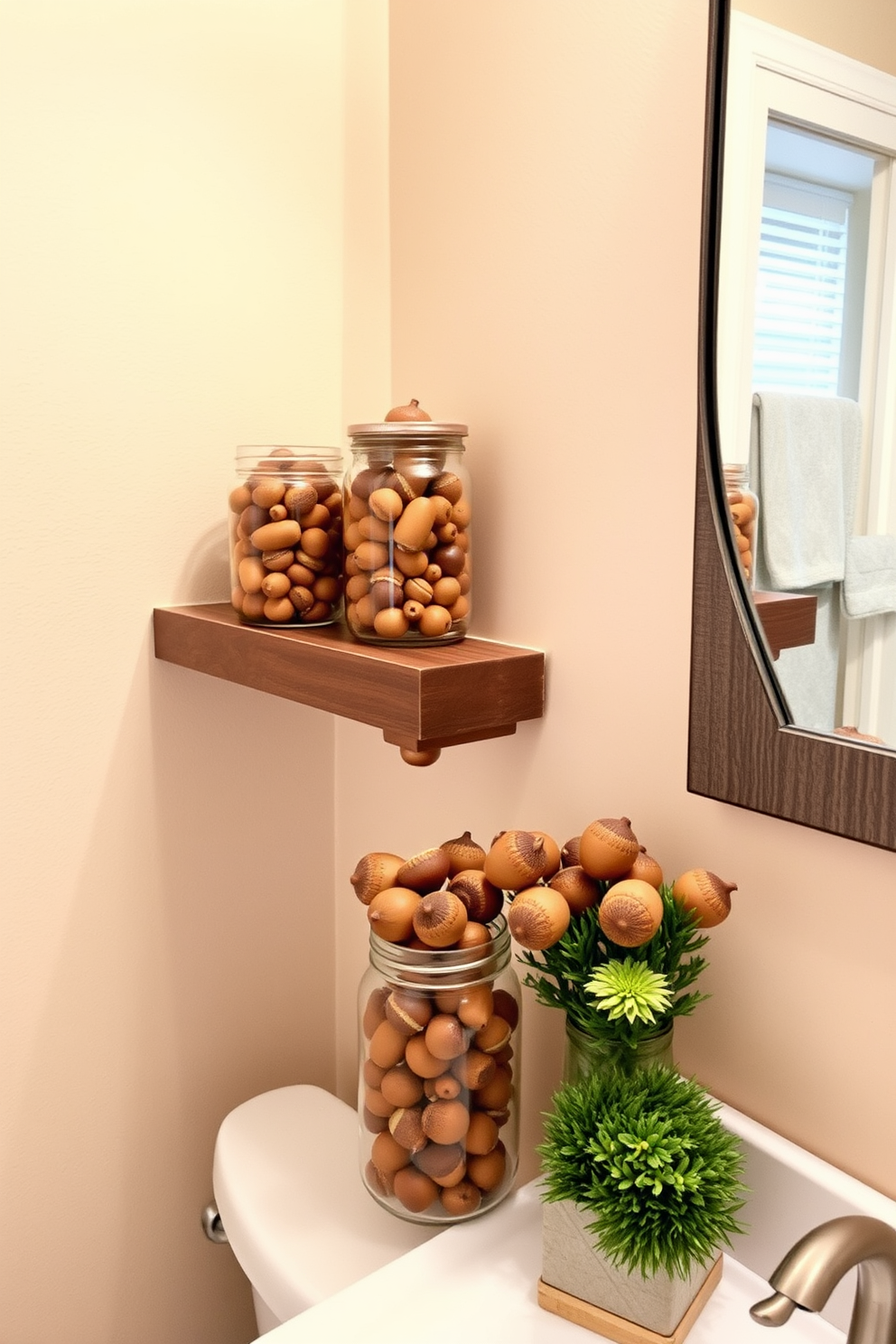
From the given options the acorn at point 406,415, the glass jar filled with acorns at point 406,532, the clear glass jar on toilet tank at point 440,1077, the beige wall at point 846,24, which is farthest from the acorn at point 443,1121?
the beige wall at point 846,24

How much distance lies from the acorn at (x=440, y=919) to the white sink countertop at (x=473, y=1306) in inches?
9.3

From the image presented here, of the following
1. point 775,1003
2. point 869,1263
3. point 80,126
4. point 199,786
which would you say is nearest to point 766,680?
point 775,1003

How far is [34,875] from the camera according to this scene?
1038 millimetres

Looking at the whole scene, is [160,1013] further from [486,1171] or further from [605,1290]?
[605,1290]

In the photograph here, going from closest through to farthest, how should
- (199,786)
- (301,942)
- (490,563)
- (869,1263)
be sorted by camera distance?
(869,1263), (490,563), (199,786), (301,942)

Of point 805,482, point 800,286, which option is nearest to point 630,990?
point 805,482

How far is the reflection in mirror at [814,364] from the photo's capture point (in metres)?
0.64

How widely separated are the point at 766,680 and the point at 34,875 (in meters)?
0.73

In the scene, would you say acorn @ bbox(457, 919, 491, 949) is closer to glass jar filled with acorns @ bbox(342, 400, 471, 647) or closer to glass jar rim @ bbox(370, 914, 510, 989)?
glass jar rim @ bbox(370, 914, 510, 989)

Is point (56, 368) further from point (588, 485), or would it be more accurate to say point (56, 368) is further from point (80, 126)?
point (588, 485)

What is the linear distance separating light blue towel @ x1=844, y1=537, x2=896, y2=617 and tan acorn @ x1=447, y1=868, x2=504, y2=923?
14.0 inches

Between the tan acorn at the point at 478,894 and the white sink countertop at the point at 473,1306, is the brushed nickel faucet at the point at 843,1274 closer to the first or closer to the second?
the white sink countertop at the point at 473,1306

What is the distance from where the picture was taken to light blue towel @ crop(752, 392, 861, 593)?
667 mm

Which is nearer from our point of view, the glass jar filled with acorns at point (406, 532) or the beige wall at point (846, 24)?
the beige wall at point (846, 24)
